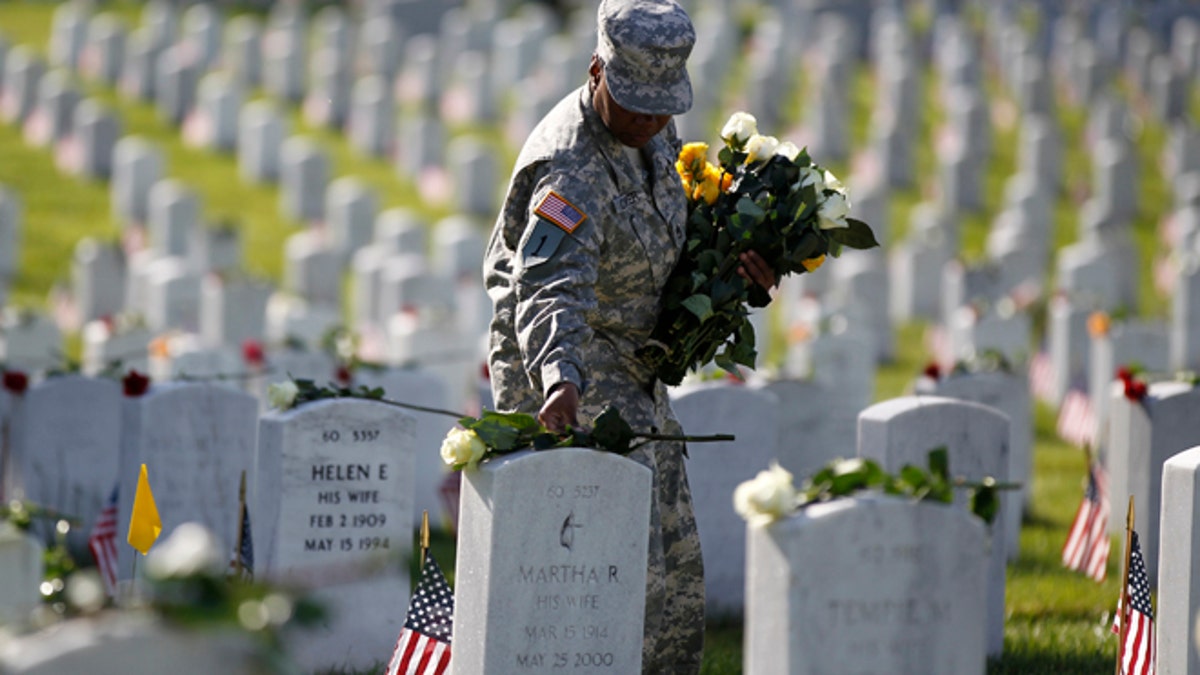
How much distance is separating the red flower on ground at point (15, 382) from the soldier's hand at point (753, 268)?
5.14 metres

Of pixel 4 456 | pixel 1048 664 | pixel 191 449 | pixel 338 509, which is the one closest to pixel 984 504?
pixel 1048 664

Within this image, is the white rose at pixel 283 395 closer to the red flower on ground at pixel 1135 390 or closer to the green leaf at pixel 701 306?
the green leaf at pixel 701 306

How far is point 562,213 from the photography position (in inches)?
195

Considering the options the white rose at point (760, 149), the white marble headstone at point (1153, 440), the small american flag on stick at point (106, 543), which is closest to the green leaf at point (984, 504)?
the white rose at point (760, 149)

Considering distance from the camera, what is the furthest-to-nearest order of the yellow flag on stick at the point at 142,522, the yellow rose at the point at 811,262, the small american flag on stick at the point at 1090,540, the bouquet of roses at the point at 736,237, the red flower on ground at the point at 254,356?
the red flower on ground at the point at 254,356 → the small american flag on stick at the point at 1090,540 → the yellow flag on stick at the point at 142,522 → the yellow rose at the point at 811,262 → the bouquet of roses at the point at 736,237

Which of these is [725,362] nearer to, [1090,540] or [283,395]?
[283,395]

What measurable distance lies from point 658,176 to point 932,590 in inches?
64.6

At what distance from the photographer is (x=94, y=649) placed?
3152 mm

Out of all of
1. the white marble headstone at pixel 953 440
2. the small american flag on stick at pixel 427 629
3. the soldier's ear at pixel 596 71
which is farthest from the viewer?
the white marble headstone at pixel 953 440

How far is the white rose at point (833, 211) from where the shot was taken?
17.5ft

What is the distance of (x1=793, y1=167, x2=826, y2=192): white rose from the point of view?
542 centimetres

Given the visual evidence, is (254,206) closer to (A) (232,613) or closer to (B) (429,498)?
(B) (429,498)

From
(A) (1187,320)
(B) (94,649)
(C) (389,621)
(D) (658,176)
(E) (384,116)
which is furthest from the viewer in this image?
(E) (384,116)

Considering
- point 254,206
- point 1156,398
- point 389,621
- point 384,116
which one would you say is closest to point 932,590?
point 389,621
